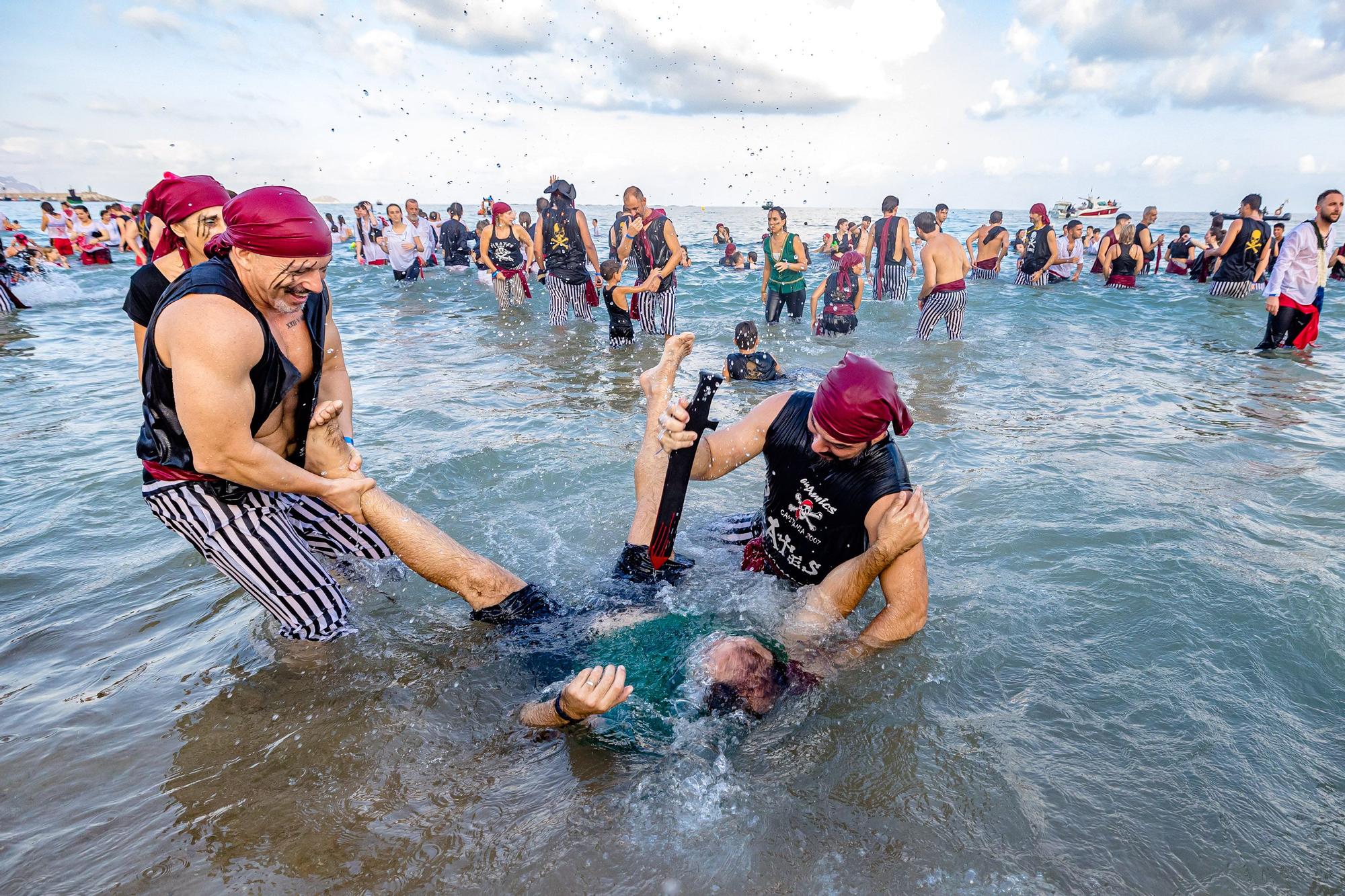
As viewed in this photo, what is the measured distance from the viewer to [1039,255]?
15.9m

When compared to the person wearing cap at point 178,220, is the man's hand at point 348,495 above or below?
below

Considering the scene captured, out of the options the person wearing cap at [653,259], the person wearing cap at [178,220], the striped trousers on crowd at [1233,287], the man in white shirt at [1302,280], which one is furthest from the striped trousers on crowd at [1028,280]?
the person wearing cap at [178,220]

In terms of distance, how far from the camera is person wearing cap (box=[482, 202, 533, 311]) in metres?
12.2

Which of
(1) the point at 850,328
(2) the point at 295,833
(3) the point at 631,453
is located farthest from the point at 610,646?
(1) the point at 850,328

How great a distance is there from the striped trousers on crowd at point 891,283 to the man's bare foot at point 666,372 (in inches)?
453

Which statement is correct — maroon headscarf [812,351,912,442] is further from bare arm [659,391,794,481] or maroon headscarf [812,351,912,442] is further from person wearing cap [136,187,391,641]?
person wearing cap [136,187,391,641]

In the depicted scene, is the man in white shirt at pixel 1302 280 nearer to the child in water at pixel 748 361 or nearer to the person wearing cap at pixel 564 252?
the child in water at pixel 748 361

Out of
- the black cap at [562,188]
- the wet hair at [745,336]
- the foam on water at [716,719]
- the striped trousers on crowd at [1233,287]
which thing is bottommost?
the foam on water at [716,719]

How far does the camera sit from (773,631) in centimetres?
324

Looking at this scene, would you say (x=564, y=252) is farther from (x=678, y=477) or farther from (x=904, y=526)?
(x=904, y=526)

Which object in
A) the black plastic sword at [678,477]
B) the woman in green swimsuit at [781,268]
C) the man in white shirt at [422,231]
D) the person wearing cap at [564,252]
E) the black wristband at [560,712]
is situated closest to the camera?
the black wristband at [560,712]

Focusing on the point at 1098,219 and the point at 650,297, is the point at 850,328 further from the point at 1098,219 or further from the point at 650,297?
the point at 1098,219

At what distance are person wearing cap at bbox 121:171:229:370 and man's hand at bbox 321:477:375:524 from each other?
1.24m

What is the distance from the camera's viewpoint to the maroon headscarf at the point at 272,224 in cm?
224
